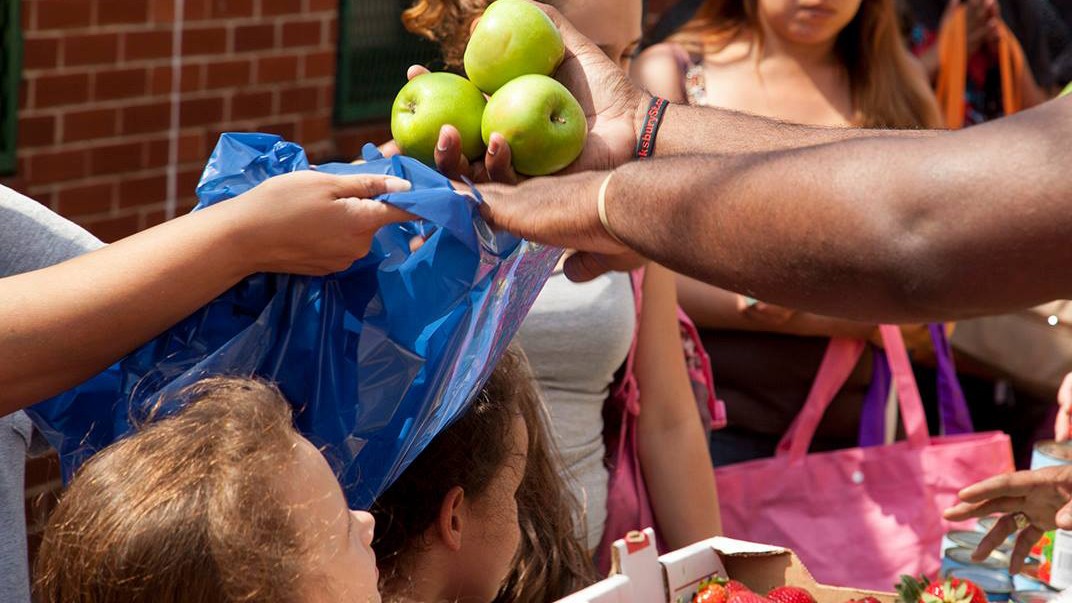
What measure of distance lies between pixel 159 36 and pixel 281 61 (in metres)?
0.54

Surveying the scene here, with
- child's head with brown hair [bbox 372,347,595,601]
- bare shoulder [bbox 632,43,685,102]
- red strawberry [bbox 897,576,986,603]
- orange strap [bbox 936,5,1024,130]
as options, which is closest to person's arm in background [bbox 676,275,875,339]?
bare shoulder [bbox 632,43,685,102]

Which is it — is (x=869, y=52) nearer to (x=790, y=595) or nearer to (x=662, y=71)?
(x=662, y=71)

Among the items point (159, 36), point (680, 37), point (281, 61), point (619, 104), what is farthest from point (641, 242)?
point (281, 61)

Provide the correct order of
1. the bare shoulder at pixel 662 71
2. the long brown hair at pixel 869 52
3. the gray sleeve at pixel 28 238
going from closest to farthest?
the gray sleeve at pixel 28 238 → the bare shoulder at pixel 662 71 → the long brown hair at pixel 869 52

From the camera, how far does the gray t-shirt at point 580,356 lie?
9.07ft

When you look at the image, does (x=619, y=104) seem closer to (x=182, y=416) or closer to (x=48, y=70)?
(x=182, y=416)

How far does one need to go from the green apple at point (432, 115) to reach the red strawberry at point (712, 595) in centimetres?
85

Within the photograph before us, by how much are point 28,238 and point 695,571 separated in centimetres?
125

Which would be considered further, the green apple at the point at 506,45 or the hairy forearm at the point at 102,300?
the green apple at the point at 506,45

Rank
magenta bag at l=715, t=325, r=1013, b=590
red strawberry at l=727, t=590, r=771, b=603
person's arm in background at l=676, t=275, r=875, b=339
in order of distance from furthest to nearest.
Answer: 1. person's arm in background at l=676, t=275, r=875, b=339
2. magenta bag at l=715, t=325, r=1013, b=590
3. red strawberry at l=727, t=590, r=771, b=603

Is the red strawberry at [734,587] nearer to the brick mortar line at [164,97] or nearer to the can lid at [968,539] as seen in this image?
the can lid at [968,539]

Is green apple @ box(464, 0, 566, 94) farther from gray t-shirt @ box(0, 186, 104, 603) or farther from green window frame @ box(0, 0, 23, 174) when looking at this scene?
green window frame @ box(0, 0, 23, 174)

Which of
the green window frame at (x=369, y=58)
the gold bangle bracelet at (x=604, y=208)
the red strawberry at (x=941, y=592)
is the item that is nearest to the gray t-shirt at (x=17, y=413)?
the gold bangle bracelet at (x=604, y=208)

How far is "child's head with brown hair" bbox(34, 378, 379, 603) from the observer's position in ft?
5.15
